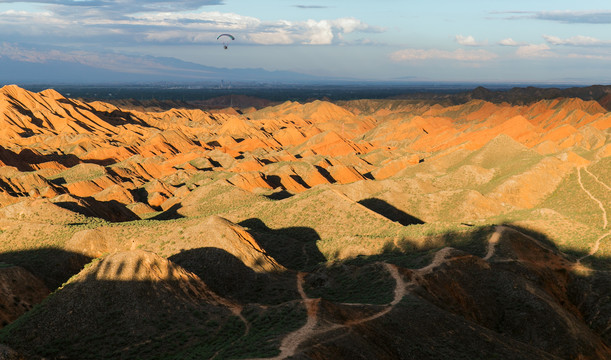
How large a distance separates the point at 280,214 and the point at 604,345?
51.4m

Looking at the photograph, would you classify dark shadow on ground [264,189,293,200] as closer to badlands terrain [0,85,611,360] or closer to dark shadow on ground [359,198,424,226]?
badlands terrain [0,85,611,360]

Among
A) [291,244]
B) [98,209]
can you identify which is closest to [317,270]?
[291,244]

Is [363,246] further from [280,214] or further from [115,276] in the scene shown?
[115,276]

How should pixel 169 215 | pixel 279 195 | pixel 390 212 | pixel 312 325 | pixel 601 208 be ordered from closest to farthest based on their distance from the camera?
pixel 312 325 → pixel 601 208 → pixel 390 212 → pixel 169 215 → pixel 279 195

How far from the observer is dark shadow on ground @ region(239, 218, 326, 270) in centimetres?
7244

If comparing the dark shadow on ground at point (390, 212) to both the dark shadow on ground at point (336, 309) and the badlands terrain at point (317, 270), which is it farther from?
the dark shadow on ground at point (336, 309)

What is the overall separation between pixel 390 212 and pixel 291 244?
31.1 meters

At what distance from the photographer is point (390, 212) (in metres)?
102

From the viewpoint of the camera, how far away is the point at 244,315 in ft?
149

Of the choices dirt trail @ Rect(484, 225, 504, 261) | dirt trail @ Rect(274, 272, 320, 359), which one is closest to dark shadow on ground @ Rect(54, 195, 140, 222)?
dirt trail @ Rect(274, 272, 320, 359)

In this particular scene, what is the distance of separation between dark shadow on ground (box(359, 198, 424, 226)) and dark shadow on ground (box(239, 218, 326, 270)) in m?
21.1

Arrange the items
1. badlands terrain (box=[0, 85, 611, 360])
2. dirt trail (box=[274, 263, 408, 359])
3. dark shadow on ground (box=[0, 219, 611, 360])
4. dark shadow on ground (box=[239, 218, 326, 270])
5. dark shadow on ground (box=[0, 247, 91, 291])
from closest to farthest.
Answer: dirt trail (box=[274, 263, 408, 359]) < dark shadow on ground (box=[0, 219, 611, 360]) < badlands terrain (box=[0, 85, 611, 360]) < dark shadow on ground (box=[0, 247, 91, 291]) < dark shadow on ground (box=[239, 218, 326, 270])

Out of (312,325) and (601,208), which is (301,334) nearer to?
(312,325)

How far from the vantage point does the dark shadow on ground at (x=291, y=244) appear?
72.4 meters
